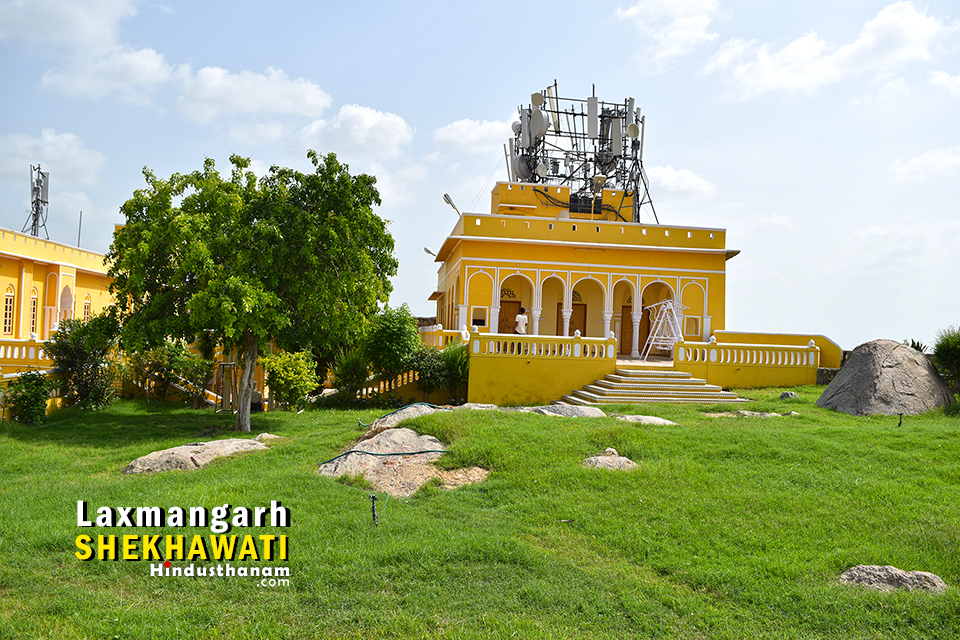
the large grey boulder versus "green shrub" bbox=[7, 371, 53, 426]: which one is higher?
the large grey boulder

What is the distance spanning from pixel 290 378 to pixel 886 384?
41.1ft

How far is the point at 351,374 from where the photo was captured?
16297 mm

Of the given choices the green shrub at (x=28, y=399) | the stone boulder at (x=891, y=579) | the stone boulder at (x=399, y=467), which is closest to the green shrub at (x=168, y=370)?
the green shrub at (x=28, y=399)

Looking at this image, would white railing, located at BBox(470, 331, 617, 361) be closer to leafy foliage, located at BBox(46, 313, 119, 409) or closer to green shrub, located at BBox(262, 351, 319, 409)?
green shrub, located at BBox(262, 351, 319, 409)

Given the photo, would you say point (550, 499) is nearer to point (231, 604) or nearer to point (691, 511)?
point (691, 511)

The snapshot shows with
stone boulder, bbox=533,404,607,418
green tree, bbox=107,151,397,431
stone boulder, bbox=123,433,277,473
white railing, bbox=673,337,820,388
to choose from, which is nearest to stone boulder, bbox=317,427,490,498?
stone boulder, bbox=123,433,277,473

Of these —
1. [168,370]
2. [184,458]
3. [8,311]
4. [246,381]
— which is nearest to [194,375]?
[168,370]

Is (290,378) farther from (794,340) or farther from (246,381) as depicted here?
(794,340)

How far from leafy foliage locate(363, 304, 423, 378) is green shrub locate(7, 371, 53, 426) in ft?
22.1

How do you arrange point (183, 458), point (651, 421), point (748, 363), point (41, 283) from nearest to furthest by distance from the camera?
point (183, 458)
point (651, 421)
point (748, 363)
point (41, 283)

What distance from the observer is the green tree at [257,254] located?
1233 centimetres

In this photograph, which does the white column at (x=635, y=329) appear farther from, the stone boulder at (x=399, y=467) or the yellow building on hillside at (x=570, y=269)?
the stone boulder at (x=399, y=467)

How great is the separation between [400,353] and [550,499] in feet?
32.4

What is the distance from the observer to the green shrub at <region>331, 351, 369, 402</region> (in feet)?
53.3
